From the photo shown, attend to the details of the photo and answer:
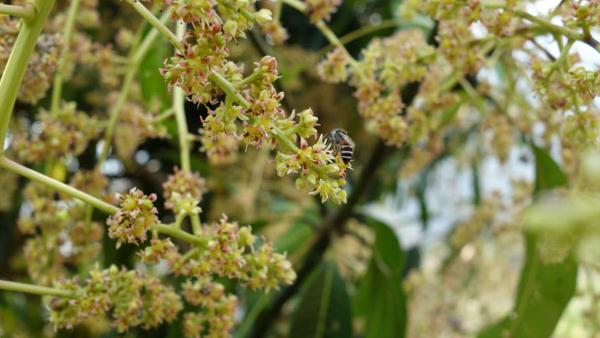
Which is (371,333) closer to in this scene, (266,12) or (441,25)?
(441,25)

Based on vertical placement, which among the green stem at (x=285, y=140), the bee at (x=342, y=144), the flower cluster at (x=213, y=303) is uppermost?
the bee at (x=342, y=144)

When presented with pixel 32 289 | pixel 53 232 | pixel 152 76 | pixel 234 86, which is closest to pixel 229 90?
pixel 234 86

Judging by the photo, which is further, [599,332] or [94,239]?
[599,332]

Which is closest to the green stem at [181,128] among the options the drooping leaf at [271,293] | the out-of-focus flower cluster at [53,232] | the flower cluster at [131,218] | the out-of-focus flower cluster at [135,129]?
the out-of-focus flower cluster at [135,129]

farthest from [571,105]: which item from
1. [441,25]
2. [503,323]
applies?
[503,323]

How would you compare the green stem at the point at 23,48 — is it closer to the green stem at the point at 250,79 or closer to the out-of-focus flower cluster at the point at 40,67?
the green stem at the point at 250,79

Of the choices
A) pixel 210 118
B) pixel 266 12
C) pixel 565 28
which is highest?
pixel 565 28
